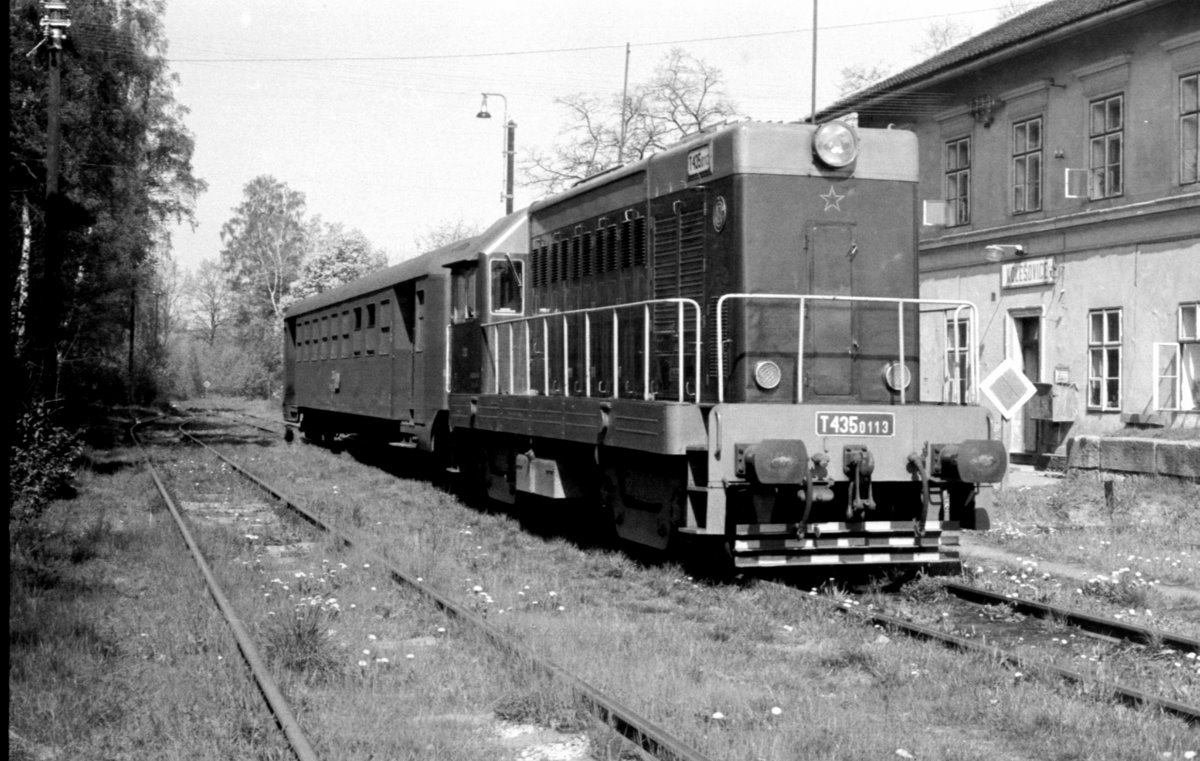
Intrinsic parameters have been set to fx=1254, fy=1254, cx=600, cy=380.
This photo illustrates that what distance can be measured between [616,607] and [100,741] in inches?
147

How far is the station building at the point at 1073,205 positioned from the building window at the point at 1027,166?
32 millimetres

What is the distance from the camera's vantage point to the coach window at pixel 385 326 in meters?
17.8

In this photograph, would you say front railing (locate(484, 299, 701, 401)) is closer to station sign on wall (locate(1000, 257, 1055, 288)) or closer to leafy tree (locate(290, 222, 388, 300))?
station sign on wall (locate(1000, 257, 1055, 288))

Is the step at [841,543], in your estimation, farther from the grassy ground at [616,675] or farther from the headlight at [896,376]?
the headlight at [896,376]

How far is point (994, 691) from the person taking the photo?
5758 mm

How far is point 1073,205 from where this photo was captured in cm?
2034

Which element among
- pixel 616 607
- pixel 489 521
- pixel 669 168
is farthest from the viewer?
pixel 489 521

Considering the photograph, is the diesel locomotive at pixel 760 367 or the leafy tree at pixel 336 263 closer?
the diesel locomotive at pixel 760 367

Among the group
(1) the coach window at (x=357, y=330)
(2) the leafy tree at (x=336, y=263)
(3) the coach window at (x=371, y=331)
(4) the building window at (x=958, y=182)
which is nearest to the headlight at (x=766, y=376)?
(3) the coach window at (x=371, y=331)

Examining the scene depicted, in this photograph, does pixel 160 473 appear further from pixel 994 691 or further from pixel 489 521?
pixel 994 691

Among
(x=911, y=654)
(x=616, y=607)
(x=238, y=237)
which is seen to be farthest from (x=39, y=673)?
(x=238, y=237)

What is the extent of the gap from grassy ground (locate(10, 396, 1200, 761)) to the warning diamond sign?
5.49m

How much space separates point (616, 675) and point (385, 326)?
12.6m

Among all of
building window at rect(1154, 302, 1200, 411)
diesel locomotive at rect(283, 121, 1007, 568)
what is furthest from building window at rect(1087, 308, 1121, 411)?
diesel locomotive at rect(283, 121, 1007, 568)
